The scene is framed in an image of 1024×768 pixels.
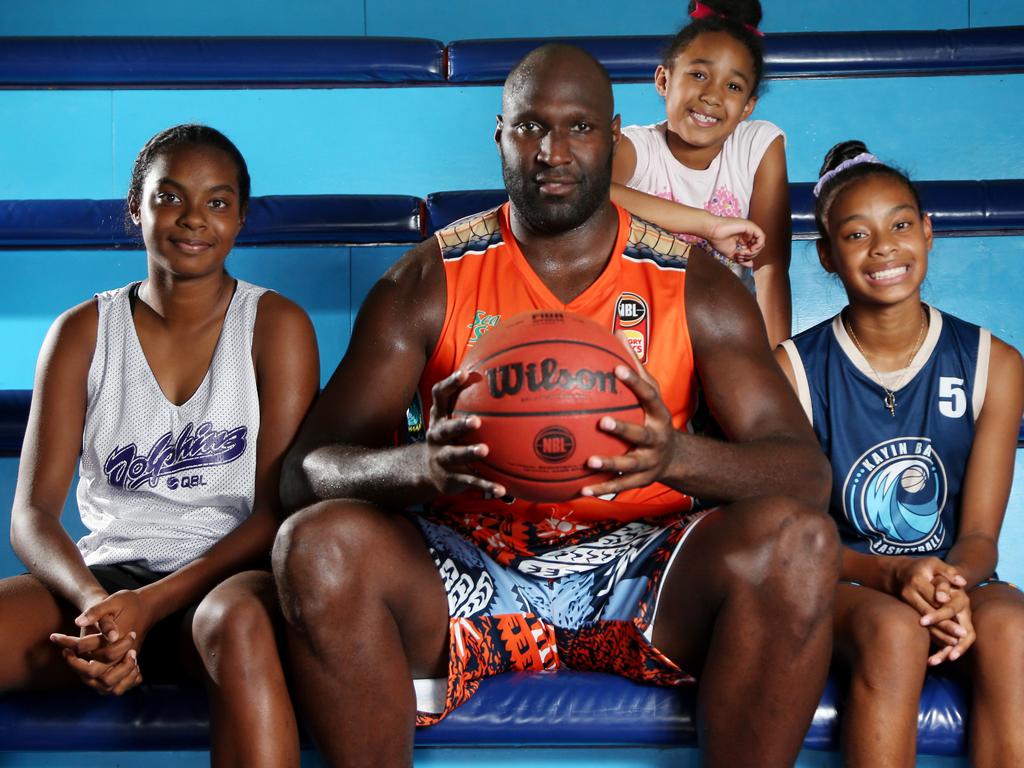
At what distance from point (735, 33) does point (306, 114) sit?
4.18ft

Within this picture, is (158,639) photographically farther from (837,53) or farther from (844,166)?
(837,53)

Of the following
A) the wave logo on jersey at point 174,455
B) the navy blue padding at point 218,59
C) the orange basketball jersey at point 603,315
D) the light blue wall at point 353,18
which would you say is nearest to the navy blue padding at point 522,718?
the orange basketball jersey at point 603,315

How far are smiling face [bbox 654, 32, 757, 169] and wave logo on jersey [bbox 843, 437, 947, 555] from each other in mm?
909

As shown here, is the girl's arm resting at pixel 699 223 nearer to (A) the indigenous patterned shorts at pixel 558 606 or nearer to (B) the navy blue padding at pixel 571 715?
(A) the indigenous patterned shorts at pixel 558 606

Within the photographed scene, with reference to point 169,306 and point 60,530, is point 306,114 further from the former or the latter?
point 60,530

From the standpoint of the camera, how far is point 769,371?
1697 mm

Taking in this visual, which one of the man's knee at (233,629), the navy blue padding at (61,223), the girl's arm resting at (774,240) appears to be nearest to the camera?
the man's knee at (233,629)

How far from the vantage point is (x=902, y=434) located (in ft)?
6.30

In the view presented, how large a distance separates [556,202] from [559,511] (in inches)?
18.4

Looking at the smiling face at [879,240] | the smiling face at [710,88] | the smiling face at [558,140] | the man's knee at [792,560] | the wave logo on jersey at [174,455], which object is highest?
the smiling face at [710,88]

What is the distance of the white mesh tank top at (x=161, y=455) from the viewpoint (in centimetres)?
186

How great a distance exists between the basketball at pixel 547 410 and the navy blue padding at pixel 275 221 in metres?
1.48

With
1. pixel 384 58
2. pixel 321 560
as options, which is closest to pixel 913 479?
pixel 321 560

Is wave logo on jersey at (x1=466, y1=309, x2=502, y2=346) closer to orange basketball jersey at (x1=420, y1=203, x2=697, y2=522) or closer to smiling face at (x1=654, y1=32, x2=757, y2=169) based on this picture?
orange basketball jersey at (x1=420, y1=203, x2=697, y2=522)
